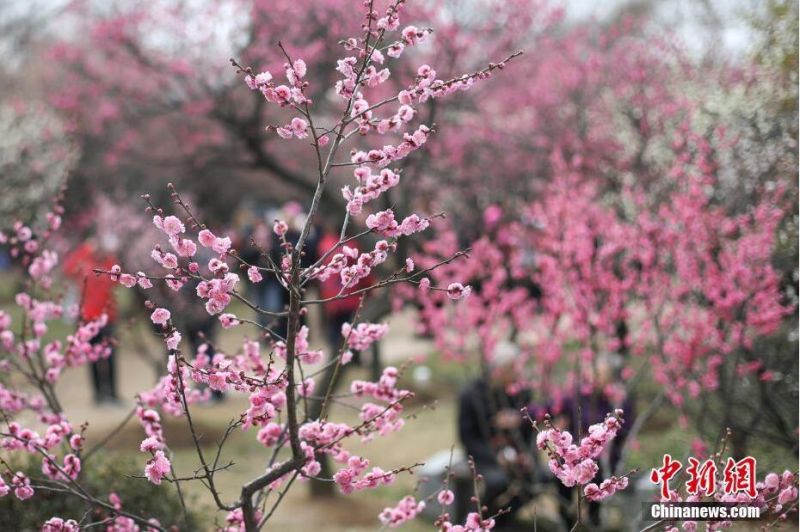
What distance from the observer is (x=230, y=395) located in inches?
348

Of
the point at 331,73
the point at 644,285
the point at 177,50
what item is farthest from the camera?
the point at 177,50

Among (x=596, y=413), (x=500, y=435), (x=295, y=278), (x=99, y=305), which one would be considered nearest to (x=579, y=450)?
(x=295, y=278)

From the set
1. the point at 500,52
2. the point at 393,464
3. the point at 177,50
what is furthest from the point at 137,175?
the point at 393,464

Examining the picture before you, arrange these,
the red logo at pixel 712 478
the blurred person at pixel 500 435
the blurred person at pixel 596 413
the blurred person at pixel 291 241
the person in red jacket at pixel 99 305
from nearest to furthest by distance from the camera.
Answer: the red logo at pixel 712 478, the blurred person at pixel 596 413, the blurred person at pixel 500 435, the person in red jacket at pixel 99 305, the blurred person at pixel 291 241

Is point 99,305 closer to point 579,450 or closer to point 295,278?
point 295,278

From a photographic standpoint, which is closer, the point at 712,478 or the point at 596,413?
the point at 712,478

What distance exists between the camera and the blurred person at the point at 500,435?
15.3 feet

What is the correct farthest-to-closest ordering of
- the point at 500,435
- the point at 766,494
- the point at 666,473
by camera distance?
the point at 500,435 → the point at 666,473 → the point at 766,494

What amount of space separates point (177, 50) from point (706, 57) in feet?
17.9

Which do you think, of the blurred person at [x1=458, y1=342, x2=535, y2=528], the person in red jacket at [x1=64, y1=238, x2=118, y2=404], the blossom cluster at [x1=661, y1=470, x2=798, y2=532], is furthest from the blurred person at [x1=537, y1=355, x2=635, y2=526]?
the person in red jacket at [x1=64, y1=238, x2=118, y2=404]

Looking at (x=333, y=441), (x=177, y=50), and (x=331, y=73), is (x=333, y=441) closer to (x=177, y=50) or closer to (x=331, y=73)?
(x=331, y=73)

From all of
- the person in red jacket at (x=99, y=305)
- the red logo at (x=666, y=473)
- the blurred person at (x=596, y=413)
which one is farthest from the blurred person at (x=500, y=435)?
the person in red jacket at (x=99, y=305)

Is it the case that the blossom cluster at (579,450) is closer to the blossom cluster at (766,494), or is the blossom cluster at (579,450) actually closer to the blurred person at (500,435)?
the blossom cluster at (766,494)

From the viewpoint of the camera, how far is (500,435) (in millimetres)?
4820
